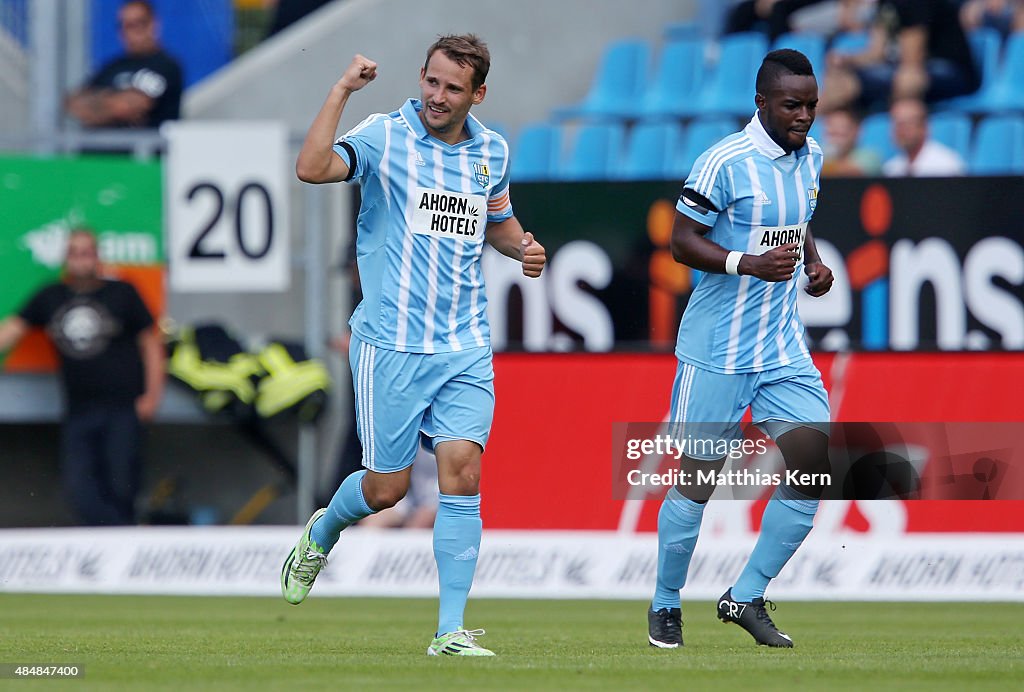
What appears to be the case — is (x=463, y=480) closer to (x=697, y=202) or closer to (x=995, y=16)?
(x=697, y=202)

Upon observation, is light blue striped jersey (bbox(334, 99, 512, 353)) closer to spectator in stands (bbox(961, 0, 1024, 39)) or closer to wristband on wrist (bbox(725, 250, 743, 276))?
wristband on wrist (bbox(725, 250, 743, 276))

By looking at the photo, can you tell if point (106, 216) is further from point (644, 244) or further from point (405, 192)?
point (405, 192)

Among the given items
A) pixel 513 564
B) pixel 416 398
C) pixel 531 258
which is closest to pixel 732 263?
pixel 531 258

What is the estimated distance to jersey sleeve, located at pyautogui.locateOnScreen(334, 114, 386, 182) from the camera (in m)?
6.60

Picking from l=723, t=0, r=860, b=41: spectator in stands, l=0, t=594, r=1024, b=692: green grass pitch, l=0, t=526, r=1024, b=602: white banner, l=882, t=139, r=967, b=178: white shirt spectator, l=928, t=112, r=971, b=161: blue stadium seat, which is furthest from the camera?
l=723, t=0, r=860, b=41: spectator in stands

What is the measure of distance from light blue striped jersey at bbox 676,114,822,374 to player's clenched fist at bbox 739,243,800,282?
0.79ft

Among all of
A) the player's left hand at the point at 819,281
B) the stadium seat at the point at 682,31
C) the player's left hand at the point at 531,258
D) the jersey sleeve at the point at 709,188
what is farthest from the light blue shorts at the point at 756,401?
the stadium seat at the point at 682,31

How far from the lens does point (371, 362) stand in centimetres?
683

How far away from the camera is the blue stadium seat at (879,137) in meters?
12.6

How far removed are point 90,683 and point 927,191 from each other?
7.01 m

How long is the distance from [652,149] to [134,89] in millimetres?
3827

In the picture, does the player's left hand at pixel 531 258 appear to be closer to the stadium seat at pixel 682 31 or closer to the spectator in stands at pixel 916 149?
the spectator in stands at pixel 916 149

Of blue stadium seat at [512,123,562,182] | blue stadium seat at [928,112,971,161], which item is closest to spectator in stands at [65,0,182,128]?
blue stadium seat at [512,123,562,182]

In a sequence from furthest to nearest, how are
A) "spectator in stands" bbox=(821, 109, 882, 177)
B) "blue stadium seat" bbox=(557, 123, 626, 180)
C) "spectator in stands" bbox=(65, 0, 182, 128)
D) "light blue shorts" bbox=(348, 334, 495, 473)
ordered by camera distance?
"blue stadium seat" bbox=(557, 123, 626, 180) → "spectator in stands" bbox=(65, 0, 182, 128) → "spectator in stands" bbox=(821, 109, 882, 177) → "light blue shorts" bbox=(348, 334, 495, 473)
